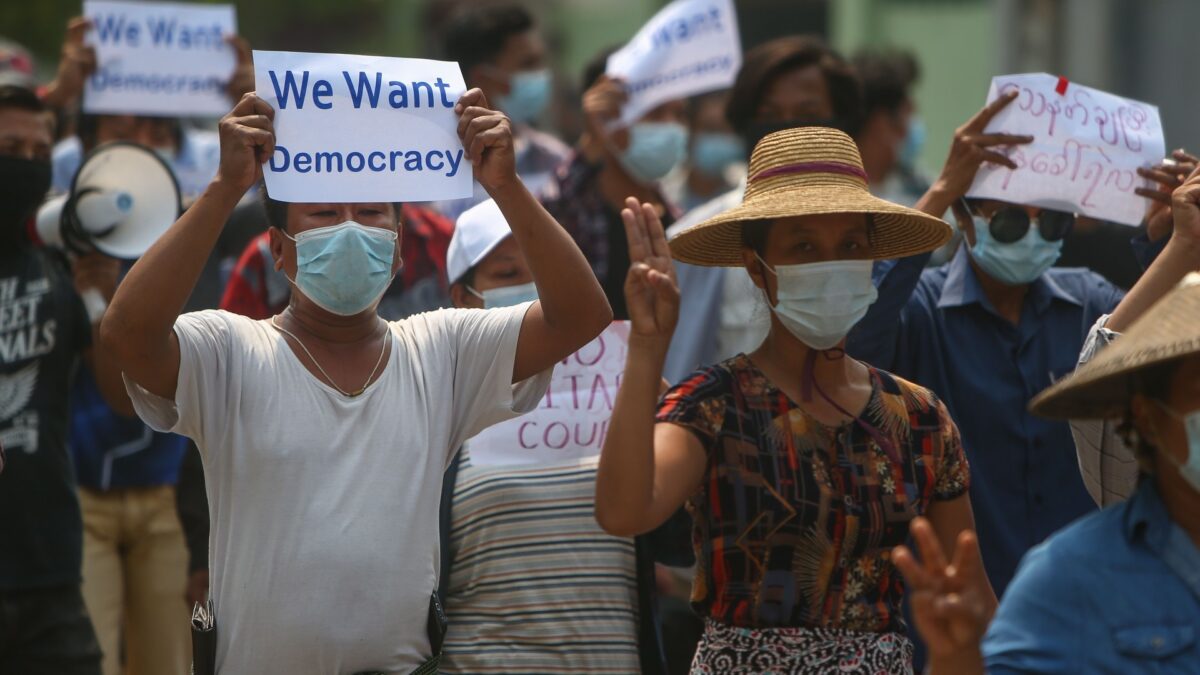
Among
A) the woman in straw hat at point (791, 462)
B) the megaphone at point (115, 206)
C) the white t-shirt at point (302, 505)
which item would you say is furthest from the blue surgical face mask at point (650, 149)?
the white t-shirt at point (302, 505)

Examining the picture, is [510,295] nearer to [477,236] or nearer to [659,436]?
[477,236]

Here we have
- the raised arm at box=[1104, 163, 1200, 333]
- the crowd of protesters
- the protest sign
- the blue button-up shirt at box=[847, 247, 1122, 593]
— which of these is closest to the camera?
the crowd of protesters

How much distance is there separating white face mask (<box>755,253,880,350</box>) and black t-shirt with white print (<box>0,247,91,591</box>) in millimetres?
2519

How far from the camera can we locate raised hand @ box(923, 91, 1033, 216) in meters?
4.97

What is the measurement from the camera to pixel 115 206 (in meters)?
5.84

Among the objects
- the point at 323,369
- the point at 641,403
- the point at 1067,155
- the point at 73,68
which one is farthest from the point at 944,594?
the point at 73,68

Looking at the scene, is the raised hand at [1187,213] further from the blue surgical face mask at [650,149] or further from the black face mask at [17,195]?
the black face mask at [17,195]

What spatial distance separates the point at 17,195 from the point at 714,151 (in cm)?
582

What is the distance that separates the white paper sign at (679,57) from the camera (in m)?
7.36

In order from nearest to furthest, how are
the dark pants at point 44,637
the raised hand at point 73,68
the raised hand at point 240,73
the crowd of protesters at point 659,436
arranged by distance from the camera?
the crowd of protesters at point 659,436, the dark pants at point 44,637, the raised hand at point 73,68, the raised hand at point 240,73

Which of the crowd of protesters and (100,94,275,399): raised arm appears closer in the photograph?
the crowd of protesters

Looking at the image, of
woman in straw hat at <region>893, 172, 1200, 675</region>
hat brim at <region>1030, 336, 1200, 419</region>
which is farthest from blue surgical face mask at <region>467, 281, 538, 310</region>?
woman in straw hat at <region>893, 172, 1200, 675</region>

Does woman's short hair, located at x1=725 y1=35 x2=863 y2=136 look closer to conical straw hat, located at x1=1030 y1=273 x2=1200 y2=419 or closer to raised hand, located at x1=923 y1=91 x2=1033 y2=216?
raised hand, located at x1=923 y1=91 x2=1033 y2=216

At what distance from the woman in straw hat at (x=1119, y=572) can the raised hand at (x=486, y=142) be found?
4.59 ft
